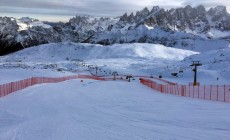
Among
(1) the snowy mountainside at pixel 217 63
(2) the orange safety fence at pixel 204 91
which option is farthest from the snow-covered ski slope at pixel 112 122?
(1) the snowy mountainside at pixel 217 63

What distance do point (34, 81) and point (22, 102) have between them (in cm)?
2971

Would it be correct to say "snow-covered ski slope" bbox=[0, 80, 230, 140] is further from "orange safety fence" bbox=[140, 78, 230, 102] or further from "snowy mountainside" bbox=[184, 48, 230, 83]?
"snowy mountainside" bbox=[184, 48, 230, 83]

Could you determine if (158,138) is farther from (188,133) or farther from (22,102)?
(22,102)

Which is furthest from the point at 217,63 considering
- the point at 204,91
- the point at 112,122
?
the point at 112,122

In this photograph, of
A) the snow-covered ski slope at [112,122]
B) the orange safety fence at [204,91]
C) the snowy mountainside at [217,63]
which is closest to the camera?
the snow-covered ski slope at [112,122]

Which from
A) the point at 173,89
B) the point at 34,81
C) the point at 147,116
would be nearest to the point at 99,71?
the point at 34,81

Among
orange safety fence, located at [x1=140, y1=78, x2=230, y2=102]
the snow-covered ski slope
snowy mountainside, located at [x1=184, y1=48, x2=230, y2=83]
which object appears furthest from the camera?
snowy mountainside, located at [x1=184, y1=48, x2=230, y2=83]

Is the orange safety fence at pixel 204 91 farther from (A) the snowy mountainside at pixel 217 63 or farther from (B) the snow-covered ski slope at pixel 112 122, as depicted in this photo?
(A) the snowy mountainside at pixel 217 63

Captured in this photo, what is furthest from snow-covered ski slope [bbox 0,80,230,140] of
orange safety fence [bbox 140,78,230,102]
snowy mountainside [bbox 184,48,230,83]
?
snowy mountainside [bbox 184,48,230,83]

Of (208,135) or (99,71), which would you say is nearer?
(208,135)

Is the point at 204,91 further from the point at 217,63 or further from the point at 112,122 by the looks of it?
the point at 217,63

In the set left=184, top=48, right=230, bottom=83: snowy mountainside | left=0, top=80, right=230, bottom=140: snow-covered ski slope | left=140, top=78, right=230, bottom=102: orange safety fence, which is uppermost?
left=184, top=48, right=230, bottom=83: snowy mountainside

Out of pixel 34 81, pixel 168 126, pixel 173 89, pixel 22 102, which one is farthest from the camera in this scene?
pixel 34 81

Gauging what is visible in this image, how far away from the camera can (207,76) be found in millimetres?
118938
